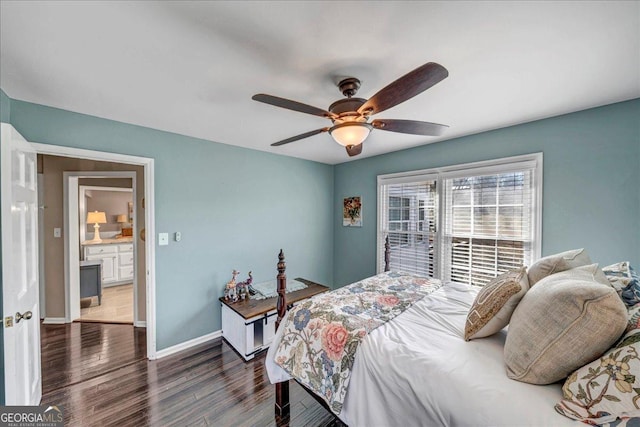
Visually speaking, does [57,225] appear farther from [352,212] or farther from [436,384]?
[436,384]

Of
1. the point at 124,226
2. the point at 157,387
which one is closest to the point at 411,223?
the point at 157,387

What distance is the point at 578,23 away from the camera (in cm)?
122

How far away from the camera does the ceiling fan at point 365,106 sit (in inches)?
48.9

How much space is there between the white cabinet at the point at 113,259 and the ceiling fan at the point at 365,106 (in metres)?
5.12

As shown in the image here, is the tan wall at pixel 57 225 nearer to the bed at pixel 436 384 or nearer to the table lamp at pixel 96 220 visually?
the table lamp at pixel 96 220

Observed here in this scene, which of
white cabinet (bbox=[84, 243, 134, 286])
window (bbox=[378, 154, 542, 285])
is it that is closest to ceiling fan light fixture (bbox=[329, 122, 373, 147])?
window (bbox=[378, 154, 542, 285])

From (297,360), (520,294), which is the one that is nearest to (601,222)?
(520,294)

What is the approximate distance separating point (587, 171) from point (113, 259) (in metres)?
7.33

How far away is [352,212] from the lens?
4.18 m

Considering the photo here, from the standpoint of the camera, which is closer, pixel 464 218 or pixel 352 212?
pixel 464 218

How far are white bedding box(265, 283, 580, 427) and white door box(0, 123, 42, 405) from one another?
194cm

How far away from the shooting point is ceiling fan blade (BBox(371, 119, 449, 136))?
5.63ft

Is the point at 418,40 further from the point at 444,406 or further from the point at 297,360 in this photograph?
the point at 297,360

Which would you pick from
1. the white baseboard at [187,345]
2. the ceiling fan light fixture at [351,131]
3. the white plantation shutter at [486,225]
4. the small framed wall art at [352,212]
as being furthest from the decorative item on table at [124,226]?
the white plantation shutter at [486,225]
